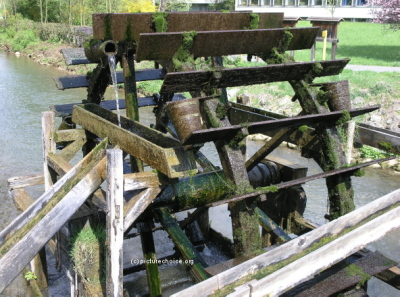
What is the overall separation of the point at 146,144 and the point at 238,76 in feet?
4.53

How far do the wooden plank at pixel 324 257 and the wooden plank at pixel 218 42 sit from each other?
262 cm

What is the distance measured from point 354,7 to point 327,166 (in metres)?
36.7

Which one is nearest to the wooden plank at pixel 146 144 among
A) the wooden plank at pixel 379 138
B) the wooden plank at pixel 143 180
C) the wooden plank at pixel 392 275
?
the wooden plank at pixel 143 180

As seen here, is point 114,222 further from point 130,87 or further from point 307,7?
point 307,7

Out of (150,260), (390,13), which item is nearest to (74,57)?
(150,260)

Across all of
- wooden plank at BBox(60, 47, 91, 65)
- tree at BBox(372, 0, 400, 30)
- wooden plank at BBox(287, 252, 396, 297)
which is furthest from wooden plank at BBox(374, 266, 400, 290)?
tree at BBox(372, 0, 400, 30)

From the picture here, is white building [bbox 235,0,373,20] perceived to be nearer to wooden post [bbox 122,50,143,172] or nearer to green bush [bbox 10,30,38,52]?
green bush [bbox 10,30,38,52]

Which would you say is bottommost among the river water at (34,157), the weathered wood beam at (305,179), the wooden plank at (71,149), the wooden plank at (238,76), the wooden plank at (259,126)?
the river water at (34,157)

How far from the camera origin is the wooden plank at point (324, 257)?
3.39 meters

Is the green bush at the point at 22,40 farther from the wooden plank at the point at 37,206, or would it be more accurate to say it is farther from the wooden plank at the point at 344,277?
the wooden plank at the point at 344,277

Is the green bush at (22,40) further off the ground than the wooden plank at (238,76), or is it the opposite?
the wooden plank at (238,76)

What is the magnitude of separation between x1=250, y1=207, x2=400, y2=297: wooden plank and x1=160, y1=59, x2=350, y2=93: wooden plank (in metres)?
2.01

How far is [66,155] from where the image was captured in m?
5.80

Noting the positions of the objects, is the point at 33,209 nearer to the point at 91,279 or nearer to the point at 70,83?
the point at 91,279
